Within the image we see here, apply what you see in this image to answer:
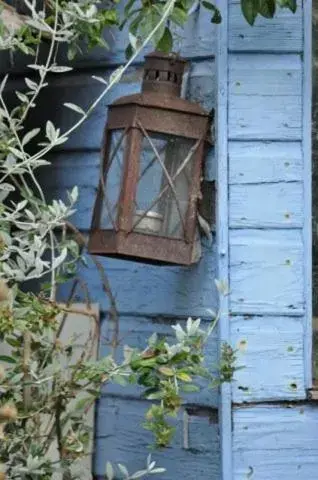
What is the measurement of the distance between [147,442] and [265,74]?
95 cm

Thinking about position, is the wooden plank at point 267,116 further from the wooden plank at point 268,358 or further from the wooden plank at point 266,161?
the wooden plank at point 268,358

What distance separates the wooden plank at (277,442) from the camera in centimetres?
288

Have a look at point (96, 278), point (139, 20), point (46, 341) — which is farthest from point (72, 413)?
point (139, 20)

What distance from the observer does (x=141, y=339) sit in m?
3.10

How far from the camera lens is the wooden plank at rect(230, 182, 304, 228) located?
9.59 feet

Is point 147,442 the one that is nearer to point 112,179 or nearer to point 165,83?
point 112,179

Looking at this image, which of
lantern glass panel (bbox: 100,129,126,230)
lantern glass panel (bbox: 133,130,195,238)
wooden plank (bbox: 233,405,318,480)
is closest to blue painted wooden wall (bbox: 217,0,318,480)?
wooden plank (bbox: 233,405,318,480)

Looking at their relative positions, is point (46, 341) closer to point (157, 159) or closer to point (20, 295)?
point (20, 295)

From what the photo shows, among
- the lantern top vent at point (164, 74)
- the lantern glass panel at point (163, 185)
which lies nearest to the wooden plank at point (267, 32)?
the lantern top vent at point (164, 74)

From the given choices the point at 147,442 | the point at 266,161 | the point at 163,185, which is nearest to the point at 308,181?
the point at 266,161

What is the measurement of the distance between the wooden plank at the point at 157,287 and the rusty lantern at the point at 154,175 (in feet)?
0.23

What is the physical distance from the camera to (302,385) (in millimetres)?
2895

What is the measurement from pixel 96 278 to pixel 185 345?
69 cm

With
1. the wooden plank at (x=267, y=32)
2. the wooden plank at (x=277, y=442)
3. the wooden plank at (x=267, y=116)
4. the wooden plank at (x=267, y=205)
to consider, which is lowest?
the wooden plank at (x=277, y=442)
